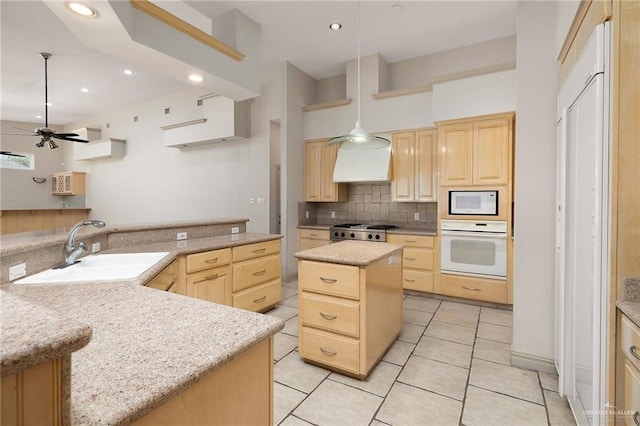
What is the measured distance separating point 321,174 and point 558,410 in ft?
12.8

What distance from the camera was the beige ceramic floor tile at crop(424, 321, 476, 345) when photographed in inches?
110

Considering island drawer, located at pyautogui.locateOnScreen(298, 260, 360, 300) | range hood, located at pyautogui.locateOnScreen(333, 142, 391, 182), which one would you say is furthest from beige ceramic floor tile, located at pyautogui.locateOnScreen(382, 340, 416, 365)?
range hood, located at pyautogui.locateOnScreen(333, 142, 391, 182)

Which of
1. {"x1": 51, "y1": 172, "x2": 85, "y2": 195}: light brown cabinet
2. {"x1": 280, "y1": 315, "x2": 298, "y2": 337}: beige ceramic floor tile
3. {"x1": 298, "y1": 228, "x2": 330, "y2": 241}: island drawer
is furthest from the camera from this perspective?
{"x1": 51, "y1": 172, "x2": 85, "y2": 195}: light brown cabinet

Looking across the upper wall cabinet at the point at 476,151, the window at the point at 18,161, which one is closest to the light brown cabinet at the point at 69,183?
the window at the point at 18,161

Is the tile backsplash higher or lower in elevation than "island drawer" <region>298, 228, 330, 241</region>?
higher

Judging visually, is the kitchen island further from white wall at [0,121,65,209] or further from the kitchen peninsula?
white wall at [0,121,65,209]

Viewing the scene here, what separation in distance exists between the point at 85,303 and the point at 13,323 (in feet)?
2.80

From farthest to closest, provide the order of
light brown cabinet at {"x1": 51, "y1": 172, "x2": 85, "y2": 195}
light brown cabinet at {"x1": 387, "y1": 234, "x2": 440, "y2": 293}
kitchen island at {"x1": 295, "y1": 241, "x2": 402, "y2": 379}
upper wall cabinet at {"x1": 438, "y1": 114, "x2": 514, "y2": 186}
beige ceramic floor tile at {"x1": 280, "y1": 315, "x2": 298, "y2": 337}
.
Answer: light brown cabinet at {"x1": 51, "y1": 172, "x2": 85, "y2": 195}
light brown cabinet at {"x1": 387, "y1": 234, "x2": 440, "y2": 293}
upper wall cabinet at {"x1": 438, "y1": 114, "x2": 514, "y2": 186}
beige ceramic floor tile at {"x1": 280, "y1": 315, "x2": 298, "y2": 337}
kitchen island at {"x1": 295, "y1": 241, "x2": 402, "y2": 379}

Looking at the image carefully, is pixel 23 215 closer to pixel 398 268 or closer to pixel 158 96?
pixel 158 96

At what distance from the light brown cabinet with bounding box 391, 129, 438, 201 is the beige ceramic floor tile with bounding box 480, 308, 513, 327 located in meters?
1.55

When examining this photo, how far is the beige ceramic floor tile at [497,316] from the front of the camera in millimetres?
3199

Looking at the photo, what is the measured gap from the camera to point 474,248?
3707 mm

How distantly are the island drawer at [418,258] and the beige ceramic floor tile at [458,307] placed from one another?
1.60ft

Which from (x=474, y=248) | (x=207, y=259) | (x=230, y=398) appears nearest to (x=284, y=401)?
(x=230, y=398)
